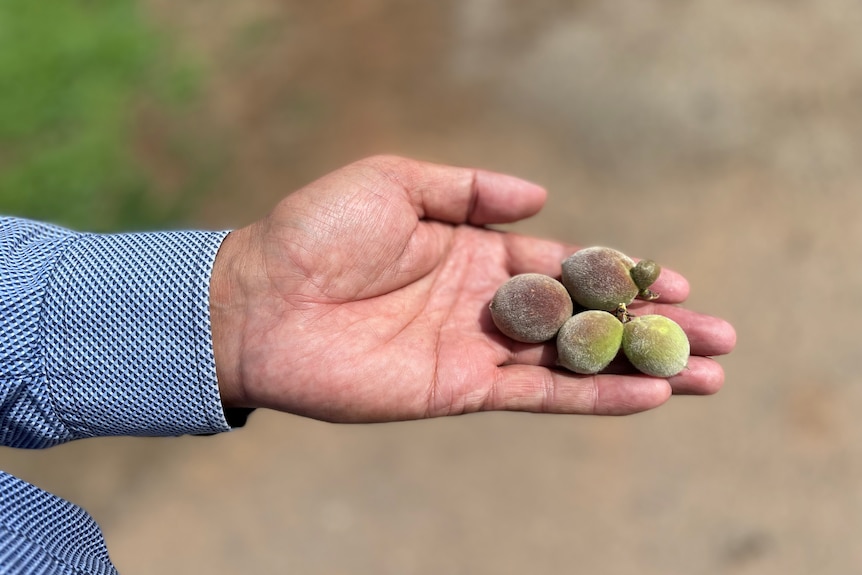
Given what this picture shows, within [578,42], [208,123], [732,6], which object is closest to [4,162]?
[208,123]

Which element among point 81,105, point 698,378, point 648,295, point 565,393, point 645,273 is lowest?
point 565,393

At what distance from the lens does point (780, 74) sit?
17.9 feet

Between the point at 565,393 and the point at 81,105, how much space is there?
17.3 feet

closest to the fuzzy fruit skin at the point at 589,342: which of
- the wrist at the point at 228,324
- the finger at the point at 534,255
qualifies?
the finger at the point at 534,255

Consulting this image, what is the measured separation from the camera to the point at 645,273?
9.70ft

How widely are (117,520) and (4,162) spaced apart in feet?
11.1

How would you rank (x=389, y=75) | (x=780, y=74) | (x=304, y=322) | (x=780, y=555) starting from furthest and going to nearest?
(x=389, y=75), (x=780, y=74), (x=780, y=555), (x=304, y=322)

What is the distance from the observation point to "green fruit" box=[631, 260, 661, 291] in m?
2.96

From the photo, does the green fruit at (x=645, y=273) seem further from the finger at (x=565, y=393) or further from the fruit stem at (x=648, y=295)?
the finger at (x=565, y=393)

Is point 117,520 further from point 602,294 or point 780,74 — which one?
point 780,74

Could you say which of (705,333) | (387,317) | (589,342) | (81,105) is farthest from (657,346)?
(81,105)

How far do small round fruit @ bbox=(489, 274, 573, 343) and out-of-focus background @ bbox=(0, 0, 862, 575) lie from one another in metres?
1.74

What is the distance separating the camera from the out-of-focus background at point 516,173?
14.2 ft

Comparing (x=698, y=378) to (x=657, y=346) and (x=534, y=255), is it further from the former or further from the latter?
(x=534, y=255)
